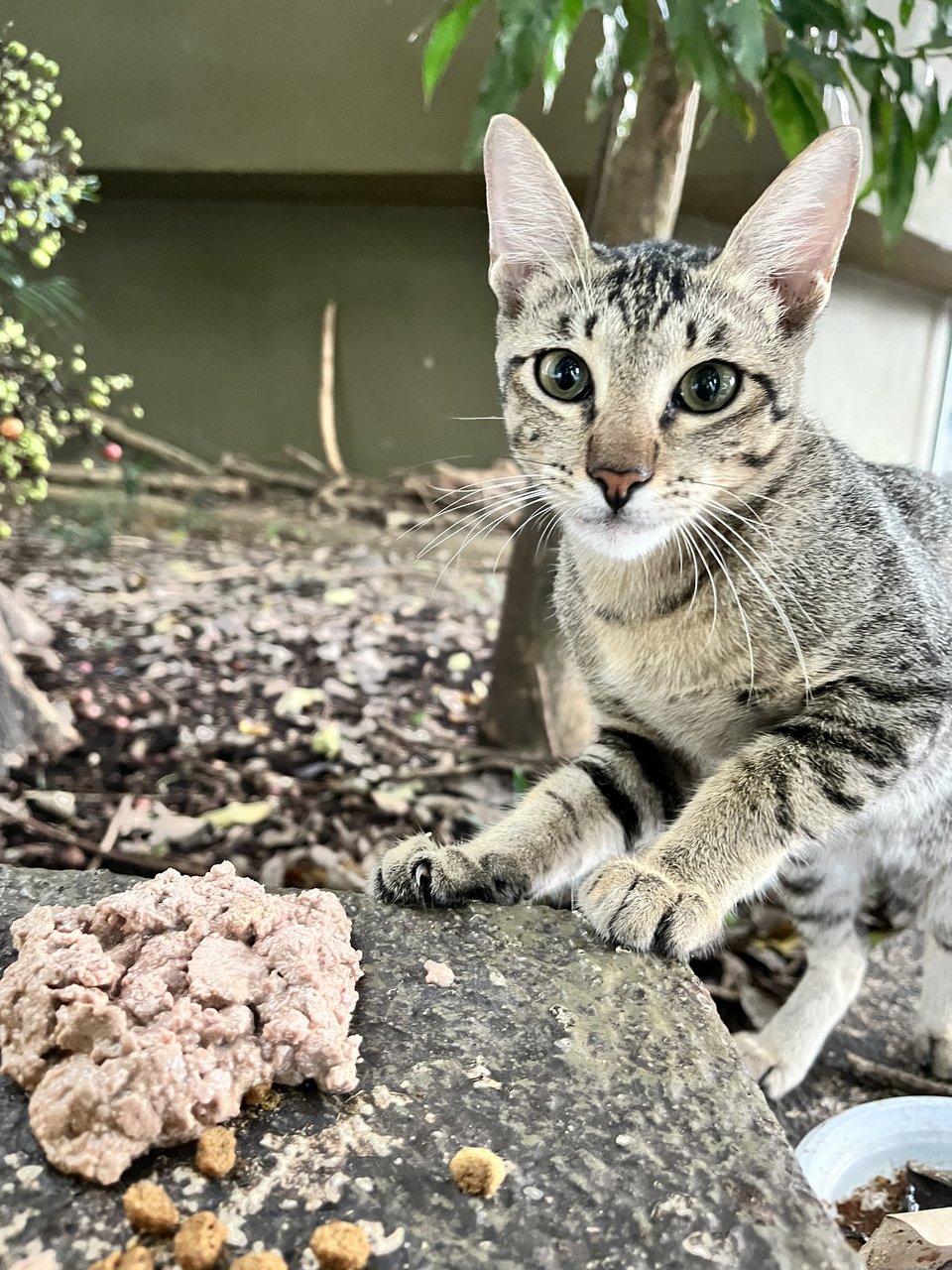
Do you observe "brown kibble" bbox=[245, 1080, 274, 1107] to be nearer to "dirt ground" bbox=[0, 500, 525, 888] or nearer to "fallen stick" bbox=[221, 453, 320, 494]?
"dirt ground" bbox=[0, 500, 525, 888]

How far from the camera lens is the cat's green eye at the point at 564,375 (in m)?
1.15

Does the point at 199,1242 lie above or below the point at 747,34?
below

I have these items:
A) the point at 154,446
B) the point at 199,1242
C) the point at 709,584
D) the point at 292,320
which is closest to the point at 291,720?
the point at 154,446

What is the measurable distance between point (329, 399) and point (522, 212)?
85 cm

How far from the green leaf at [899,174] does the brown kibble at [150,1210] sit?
1470 millimetres

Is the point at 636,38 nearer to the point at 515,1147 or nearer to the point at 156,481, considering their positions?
the point at 156,481

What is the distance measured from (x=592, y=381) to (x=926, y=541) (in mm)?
586

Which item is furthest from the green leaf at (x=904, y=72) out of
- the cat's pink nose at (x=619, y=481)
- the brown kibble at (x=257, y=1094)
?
the brown kibble at (x=257, y=1094)

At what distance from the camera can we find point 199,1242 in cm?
63

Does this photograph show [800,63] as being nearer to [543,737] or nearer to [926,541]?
[926,541]

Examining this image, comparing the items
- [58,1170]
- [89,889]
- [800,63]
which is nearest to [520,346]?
[800,63]

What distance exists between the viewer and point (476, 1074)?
0.83m

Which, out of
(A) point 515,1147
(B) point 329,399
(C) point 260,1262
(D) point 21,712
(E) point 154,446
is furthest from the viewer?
(B) point 329,399

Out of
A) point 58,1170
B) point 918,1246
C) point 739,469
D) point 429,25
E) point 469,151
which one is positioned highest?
point 429,25
